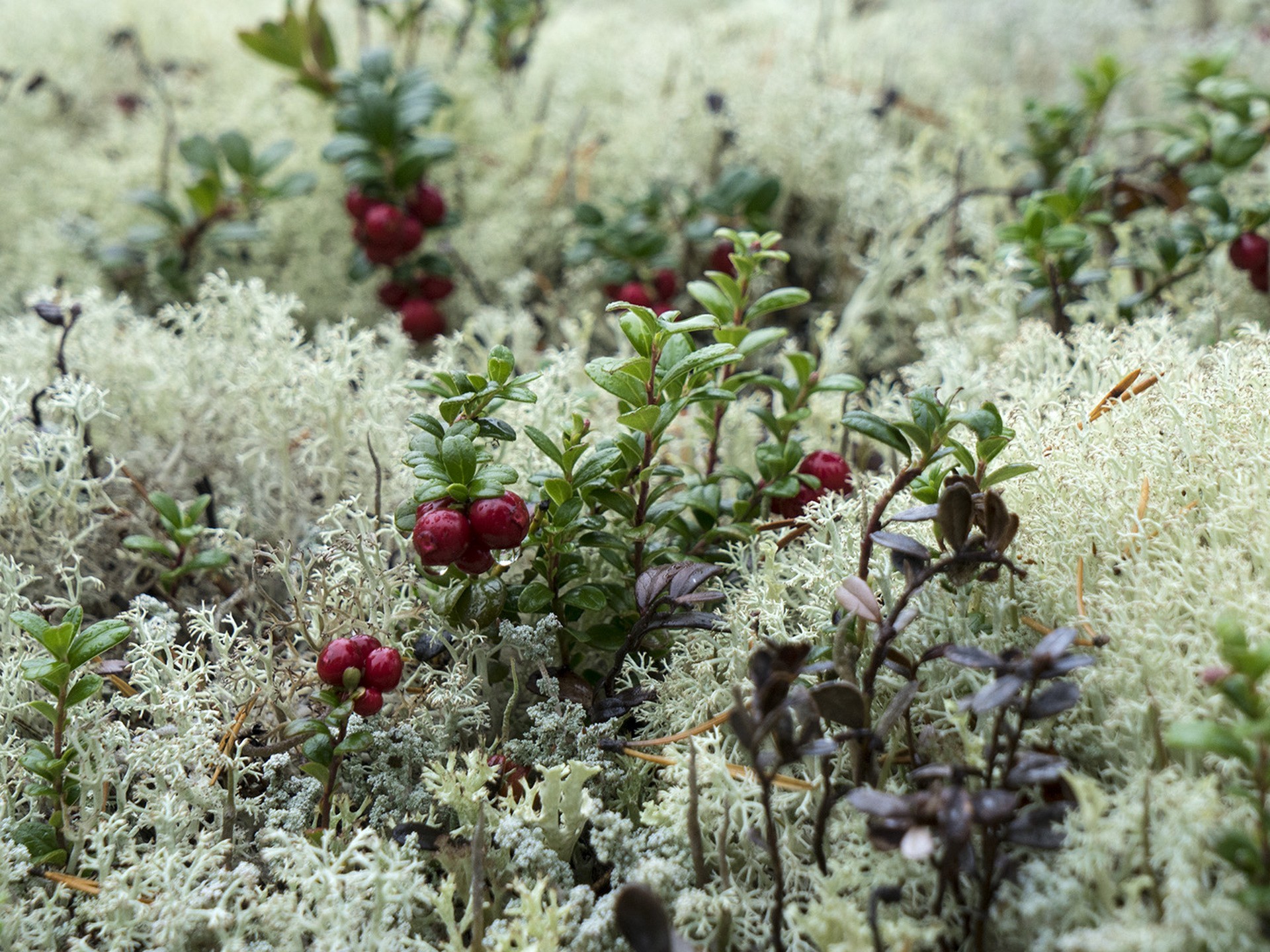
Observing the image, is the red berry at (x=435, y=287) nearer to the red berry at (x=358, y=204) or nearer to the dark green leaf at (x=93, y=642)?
the red berry at (x=358, y=204)

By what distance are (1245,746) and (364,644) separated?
87 centimetres

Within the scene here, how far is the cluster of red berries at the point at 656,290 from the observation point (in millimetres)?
2033

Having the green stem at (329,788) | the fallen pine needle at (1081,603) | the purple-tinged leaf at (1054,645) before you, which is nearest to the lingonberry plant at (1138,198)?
the fallen pine needle at (1081,603)

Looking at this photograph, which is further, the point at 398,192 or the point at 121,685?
the point at 398,192

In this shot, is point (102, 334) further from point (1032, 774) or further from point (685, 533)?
point (1032, 774)

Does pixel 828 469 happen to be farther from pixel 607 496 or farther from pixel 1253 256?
pixel 1253 256

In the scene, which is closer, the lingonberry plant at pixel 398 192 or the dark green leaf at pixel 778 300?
the dark green leaf at pixel 778 300

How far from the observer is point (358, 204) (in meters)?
2.17

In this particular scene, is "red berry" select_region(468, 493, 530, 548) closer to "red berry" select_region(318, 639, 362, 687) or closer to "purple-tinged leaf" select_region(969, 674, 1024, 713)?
"red berry" select_region(318, 639, 362, 687)

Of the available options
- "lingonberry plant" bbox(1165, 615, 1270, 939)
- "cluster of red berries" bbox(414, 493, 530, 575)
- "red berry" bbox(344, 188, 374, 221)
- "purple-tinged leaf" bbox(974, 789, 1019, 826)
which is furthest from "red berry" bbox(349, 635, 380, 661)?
"red berry" bbox(344, 188, 374, 221)

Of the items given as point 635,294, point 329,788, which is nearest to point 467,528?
point 329,788

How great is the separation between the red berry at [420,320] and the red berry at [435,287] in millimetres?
31

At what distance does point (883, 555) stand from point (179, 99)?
2436 mm

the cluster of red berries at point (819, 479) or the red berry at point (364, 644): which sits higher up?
the red berry at point (364, 644)
